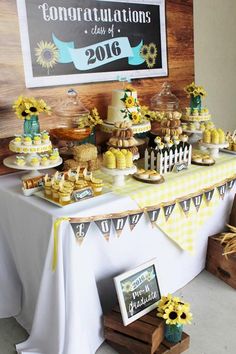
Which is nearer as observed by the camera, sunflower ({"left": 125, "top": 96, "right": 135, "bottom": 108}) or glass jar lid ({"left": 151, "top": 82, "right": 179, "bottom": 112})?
sunflower ({"left": 125, "top": 96, "right": 135, "bottom": 108})

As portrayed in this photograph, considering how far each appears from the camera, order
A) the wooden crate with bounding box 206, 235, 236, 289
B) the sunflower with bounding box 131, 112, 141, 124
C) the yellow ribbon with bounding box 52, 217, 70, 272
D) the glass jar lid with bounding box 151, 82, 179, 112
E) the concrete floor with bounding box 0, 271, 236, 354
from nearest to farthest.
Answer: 1. the yellow ribbon with bounding box 52, 217, 70, 272
2. the concrete floor with bounding box 0, 271, 236, 354
3. the sunflower with bounding box 131, 112, 141, 124
4. the wooden crate with bounding box 206, 235, 236, 289
5. the glass jar lid with bounding box 151, 82, 179, 112

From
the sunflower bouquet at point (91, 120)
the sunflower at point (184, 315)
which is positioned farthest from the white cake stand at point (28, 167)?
the sunflower at point (184, 315)

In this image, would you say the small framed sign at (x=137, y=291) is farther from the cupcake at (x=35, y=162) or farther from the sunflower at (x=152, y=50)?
the sunflower at (x=152, y=50)

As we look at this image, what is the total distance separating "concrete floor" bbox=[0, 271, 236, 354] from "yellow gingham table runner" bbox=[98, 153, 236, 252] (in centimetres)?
26

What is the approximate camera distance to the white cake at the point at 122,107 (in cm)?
191

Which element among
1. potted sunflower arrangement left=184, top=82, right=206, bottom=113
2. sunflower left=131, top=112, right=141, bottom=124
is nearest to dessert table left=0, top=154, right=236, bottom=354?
sunflower left=131, top=112, right=141, bottom=124

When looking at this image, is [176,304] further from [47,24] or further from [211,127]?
[47,24]

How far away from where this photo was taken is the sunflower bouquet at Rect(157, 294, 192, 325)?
59.6 inches

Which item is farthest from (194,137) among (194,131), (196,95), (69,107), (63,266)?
(63,266)

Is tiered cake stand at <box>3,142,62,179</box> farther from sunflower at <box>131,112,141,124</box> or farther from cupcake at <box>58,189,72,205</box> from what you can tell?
sunflower at <box>131,112,141,124</box>

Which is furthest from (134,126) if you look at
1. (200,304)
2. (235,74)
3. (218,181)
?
(235,74)

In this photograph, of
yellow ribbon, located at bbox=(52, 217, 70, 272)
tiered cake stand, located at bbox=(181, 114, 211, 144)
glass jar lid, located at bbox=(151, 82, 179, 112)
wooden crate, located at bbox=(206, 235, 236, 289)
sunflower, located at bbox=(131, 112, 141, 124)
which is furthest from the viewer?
glass jar lid, located at bbox=(151, 82, 179, 112)

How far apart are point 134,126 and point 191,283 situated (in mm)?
895

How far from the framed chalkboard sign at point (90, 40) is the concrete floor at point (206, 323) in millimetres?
1165
